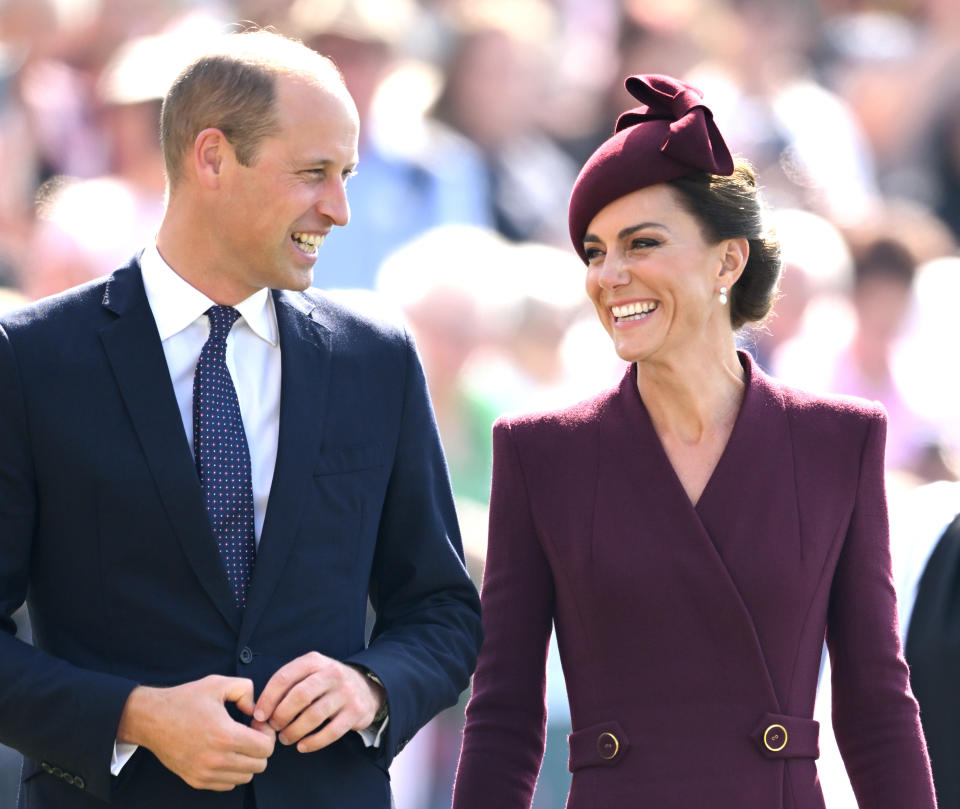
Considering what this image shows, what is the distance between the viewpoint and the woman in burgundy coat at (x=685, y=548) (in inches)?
113

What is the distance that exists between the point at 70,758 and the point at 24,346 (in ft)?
2.14

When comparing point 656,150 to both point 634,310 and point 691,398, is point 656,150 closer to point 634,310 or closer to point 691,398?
point 634,310

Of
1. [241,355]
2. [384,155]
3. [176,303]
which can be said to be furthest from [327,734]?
[384,155]

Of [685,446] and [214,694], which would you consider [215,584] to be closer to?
[214,694]

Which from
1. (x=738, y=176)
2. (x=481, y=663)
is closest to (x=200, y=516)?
(x=481, y=663)

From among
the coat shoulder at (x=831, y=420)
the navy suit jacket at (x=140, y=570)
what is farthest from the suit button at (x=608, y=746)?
the coat shoulder at (x=831, y=420)

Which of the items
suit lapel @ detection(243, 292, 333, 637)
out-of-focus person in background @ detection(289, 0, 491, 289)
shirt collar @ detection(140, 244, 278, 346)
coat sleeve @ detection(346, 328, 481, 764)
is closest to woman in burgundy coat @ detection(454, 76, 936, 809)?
coat sleeve @ detection(346, 328, 481, 764)

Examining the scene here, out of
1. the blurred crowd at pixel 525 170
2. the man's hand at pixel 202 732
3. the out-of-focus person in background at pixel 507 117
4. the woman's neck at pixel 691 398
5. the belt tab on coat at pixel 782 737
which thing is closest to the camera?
the man's hand at pixel 202 732

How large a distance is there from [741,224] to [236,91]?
3.11 feet

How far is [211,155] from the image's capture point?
2.84 meters

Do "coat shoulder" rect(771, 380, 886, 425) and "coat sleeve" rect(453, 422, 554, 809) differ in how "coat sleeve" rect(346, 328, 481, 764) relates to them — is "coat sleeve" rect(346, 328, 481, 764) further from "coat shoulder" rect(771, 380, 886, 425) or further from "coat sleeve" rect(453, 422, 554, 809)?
"coat shoulder" rect(771, 380, 886, 425)

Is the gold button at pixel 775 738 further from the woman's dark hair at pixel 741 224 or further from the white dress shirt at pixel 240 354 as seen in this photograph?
the white dress shirt at pixel 240 354

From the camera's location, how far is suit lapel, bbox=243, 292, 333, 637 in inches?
104

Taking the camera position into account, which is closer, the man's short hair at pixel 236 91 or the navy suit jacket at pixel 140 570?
the navy suit jacket at pixel 140 570
